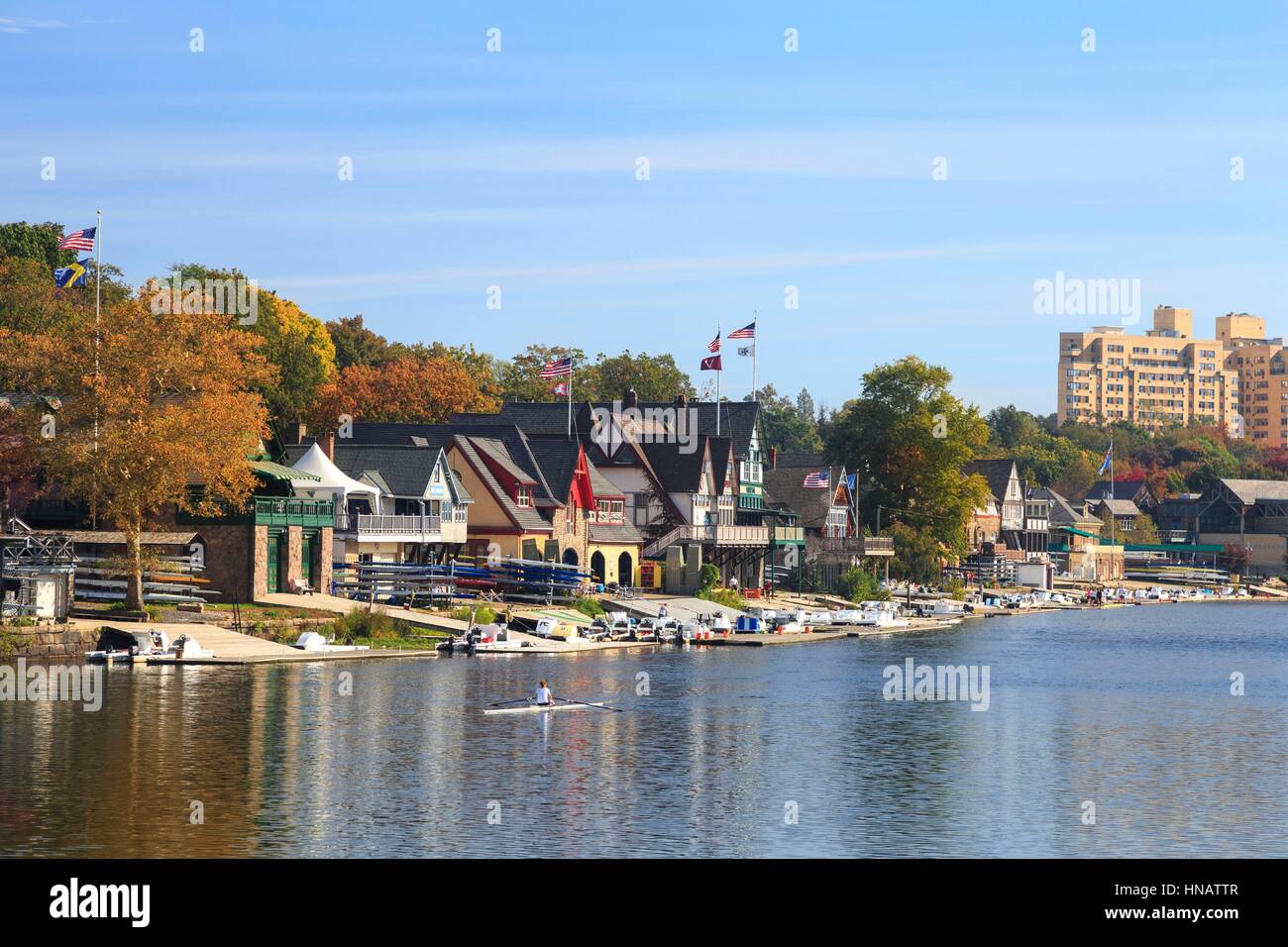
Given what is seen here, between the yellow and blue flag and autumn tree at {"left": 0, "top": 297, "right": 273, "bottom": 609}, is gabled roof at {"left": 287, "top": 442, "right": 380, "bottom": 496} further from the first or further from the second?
the yellow and blue flag

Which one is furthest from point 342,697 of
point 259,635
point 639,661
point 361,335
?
point 361,335

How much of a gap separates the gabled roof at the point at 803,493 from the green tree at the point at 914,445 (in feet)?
14.2

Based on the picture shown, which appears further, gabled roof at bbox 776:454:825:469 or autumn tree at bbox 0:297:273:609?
gabled roof at bbox 776:454:825:469

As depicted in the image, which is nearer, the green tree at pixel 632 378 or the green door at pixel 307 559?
the green door at pixel 307 559

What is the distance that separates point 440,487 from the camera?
A: 94.9m

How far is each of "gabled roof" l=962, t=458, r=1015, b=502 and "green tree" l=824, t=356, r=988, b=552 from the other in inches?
1548

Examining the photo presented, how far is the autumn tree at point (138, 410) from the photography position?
69.2 m

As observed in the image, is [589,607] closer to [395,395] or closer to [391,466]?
[391,466]

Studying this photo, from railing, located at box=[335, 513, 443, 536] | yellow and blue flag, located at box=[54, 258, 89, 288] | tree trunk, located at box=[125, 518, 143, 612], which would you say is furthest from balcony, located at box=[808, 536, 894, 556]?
yellow and blue flag, located at box=[54, 258, 89, 288]

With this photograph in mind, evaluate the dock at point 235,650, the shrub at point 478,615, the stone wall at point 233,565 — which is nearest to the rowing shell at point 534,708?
the dock at point 235,650

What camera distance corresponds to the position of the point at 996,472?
18512cm

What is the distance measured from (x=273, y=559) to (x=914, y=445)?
72578 mm

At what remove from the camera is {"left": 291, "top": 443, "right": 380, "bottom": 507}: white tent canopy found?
86.3m

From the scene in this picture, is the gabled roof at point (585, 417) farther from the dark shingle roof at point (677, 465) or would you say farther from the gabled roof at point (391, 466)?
the gabled roof at point (391, 466)
